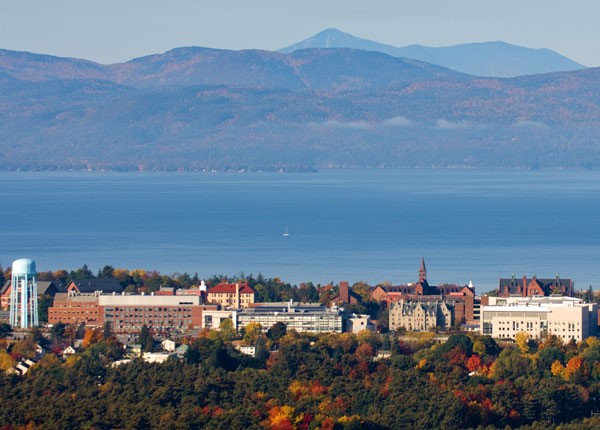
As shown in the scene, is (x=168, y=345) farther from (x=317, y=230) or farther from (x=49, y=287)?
(x=317, y=230)

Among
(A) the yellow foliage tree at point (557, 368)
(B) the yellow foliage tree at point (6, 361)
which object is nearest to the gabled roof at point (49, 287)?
(B) the yellow foliage tree at point (6, 361)

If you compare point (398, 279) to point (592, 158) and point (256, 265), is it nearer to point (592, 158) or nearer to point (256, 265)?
point (256, 265)

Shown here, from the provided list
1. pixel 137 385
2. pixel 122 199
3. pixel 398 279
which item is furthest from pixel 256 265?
pixel 122 199

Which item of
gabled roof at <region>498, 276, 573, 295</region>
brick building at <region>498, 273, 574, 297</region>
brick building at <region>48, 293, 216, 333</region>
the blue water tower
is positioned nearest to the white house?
brick building at <region>48, 293, 216, 333</region>

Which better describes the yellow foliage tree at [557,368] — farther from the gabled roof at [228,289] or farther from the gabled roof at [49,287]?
the gabled roof at [49,287]

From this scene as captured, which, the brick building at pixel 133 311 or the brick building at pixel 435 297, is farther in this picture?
the brick building at pixel 435 297
